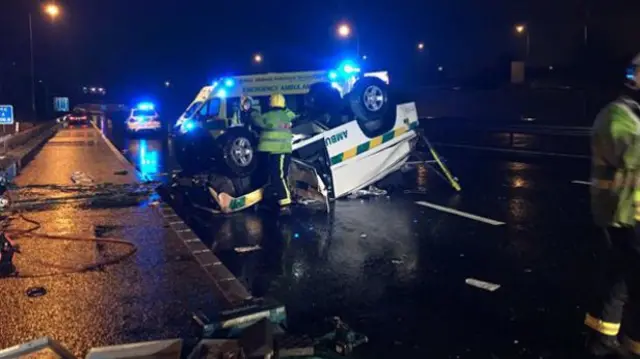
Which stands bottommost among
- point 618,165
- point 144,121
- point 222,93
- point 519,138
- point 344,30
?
point 519,138

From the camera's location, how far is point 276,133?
9.44m

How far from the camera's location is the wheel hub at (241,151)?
9.74m

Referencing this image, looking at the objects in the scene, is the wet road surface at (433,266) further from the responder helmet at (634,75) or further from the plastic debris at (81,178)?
the plastic debris at (81,178)

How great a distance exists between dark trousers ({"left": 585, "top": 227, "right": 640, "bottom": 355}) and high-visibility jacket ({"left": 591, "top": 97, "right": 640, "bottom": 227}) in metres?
0.11

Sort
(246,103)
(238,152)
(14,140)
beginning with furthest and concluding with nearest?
(14,140)
(246,103)
(238,152)

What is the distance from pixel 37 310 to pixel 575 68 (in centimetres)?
4463

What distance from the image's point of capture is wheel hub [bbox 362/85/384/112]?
1005cm

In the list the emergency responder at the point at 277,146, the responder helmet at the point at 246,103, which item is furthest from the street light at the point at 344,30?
the emergency responder at the point at 277,146

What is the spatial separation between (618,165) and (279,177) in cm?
638

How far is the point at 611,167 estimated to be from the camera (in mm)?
3900

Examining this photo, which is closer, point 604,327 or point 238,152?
point 604,327

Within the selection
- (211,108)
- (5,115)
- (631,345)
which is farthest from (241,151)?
(5,115)

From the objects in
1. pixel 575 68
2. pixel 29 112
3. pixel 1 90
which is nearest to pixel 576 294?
pixel 575 68

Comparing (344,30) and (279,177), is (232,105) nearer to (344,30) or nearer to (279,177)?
(279,177)
